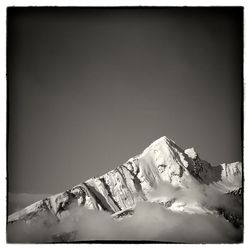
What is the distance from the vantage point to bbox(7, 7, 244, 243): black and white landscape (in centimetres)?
261

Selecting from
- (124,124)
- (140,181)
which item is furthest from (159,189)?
(124,124)

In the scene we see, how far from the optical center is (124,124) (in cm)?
267

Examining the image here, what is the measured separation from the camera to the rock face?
262 cm

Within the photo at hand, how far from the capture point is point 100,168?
2646 mm

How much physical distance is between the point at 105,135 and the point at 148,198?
0.35 metres

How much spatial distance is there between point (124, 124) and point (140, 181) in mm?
273

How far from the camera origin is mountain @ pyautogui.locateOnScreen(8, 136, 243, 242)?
262 cm

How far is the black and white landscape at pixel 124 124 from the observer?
261 cm

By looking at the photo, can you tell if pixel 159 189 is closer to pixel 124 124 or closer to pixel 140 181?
pixel 140 181

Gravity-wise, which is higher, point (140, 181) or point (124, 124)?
point (124, 124)
